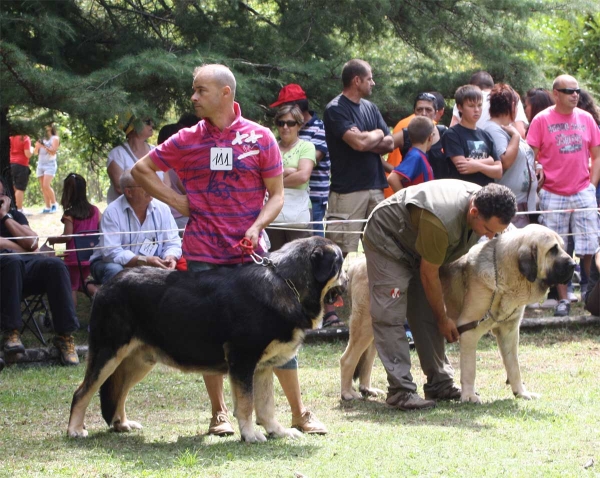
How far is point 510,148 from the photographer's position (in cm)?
955

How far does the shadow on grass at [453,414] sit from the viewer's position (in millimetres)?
6117

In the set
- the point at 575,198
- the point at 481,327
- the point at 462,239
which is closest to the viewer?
the point at 462,239

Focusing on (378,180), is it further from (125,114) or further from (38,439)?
(38,439)

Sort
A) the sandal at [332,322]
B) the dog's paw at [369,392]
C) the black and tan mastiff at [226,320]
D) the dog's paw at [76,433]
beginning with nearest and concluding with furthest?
the black and tan mastiff at [226,320] → the dog's paw at [76,433] → the dog's paw at [369,392] → the sandal at [332,322]

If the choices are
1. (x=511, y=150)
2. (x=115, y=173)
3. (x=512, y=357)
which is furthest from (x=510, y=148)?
(x=115, y=173)

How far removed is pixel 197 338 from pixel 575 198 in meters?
6.01

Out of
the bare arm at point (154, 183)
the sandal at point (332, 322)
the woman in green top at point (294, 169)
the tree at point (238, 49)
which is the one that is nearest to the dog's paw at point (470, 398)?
the bare arm at point (154, 183)

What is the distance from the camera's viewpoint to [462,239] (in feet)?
20.6

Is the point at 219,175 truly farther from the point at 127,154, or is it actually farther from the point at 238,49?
the point at 238,49

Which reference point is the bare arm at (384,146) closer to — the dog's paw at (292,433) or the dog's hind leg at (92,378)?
the dog's paw at (292,433)

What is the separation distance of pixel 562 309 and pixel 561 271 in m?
3.67

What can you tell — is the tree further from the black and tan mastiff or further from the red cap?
the black and tan mastiff

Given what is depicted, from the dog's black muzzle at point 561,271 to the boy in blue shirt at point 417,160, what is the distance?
248 centimetres

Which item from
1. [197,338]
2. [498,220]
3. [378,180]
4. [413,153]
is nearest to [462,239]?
[498,220]
